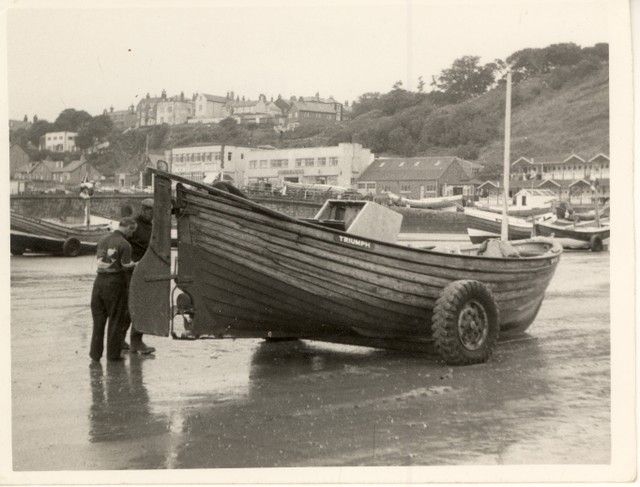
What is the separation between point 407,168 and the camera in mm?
31484

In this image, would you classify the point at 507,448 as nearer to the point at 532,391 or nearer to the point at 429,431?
Result: the point at 429,431

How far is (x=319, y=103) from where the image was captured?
18.5 metres

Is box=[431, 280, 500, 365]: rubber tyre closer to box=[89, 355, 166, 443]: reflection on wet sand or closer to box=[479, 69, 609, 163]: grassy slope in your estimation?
box=[89, 355, 166, 443]: reflection on wet sand

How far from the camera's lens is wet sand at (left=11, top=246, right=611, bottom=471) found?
632 cm

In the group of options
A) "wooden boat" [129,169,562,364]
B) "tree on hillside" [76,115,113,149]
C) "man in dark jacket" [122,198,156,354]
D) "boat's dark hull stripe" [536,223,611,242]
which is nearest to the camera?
"wooden boat" [129,169,562,364]

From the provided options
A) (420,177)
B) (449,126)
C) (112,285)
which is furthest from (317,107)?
(420,177)

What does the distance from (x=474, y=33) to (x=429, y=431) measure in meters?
5.31

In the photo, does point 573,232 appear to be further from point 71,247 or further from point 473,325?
point 473,325

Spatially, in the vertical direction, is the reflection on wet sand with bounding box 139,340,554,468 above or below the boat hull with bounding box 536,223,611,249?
below

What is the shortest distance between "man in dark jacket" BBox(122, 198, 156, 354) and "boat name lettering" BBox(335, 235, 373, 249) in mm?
2839

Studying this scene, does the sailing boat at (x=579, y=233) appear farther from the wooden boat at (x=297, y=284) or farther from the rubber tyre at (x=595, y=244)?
the wooden boat at (x=297, y=284)

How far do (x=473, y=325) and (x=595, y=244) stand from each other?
77.8 ft

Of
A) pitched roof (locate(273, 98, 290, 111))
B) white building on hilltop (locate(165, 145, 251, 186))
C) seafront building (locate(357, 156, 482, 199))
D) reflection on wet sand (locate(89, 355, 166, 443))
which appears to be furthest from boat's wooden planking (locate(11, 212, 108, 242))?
reflection on wet sand (locate(89, 355, 166, 443))

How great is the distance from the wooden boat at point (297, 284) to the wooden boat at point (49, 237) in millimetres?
20906
